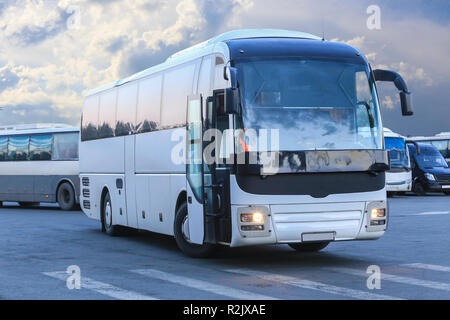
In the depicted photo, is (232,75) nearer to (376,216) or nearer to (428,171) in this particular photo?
(376,216)

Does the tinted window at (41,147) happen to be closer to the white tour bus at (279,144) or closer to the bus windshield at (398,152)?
the bus windshield at (398,152)

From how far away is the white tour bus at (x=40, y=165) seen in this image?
29.5 metres

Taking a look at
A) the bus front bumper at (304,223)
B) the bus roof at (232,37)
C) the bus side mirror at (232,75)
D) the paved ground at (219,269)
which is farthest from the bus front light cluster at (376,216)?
the bus roof at (232,37)

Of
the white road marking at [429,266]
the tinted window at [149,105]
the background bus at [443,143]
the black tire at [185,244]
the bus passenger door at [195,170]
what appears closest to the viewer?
the white road marking at [429,266]

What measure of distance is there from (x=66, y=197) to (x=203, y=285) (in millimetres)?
20197

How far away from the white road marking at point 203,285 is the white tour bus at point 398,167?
87.4 feet

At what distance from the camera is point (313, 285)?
9844 mm

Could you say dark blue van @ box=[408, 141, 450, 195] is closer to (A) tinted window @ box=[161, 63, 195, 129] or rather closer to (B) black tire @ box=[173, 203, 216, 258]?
(A) tinted window @ box=[161, 63, 195, 129]

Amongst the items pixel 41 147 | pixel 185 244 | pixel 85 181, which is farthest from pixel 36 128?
pixel 185 244

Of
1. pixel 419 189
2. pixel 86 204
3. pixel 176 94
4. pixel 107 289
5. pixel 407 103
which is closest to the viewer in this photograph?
pixel 107 289

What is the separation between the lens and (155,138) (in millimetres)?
14570
